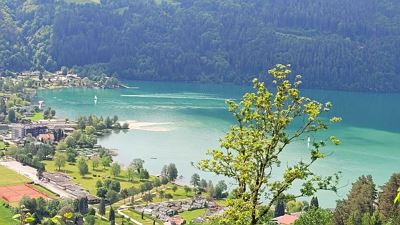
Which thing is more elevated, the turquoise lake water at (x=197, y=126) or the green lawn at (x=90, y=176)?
the turquoise lake water at (x=197, y=126)

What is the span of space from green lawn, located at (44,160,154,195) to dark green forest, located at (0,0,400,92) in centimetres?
9562

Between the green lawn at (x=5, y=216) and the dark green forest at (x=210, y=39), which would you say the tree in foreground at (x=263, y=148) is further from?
the dark green forest at (x=210, y=39)

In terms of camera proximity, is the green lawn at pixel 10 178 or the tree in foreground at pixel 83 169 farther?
the tree in foreground at pixel 83 169

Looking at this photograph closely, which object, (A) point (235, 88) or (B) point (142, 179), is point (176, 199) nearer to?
(B) point (142, 179)

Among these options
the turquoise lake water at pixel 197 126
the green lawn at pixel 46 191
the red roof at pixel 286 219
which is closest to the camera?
the red roof at pixel 286 219

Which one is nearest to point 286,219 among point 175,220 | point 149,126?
point 175,220

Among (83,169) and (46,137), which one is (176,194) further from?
(46,137)

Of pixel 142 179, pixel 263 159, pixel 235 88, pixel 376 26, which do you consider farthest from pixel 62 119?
pixel 376 26

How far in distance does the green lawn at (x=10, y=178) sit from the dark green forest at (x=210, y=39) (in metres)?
98.6

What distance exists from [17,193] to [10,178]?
497 centimetres

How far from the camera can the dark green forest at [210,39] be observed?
156250 mm

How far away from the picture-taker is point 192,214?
39.5 meters

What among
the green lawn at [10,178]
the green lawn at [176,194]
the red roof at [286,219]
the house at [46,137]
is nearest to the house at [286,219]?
the red roof at [286,219]

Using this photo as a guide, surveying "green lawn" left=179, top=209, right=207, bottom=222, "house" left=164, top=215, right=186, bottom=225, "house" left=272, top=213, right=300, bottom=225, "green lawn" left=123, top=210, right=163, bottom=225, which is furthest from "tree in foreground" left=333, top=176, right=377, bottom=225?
"green lawn" left=123, top=210, right=163, bottom=225
